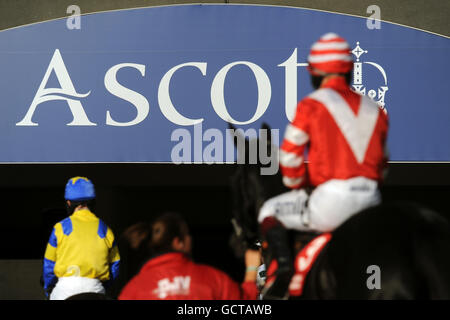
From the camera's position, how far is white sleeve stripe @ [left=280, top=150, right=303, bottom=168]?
3.59 metres

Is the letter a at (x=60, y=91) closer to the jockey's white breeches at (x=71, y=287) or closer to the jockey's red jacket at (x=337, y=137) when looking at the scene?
the jockey's white breeches at (x=71, y=287)

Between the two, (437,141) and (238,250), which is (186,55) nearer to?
(437,141)

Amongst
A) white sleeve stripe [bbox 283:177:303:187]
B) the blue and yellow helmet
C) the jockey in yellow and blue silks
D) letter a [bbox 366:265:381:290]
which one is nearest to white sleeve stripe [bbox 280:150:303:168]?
white sleeve stripe [bbox 283:177:303:187]

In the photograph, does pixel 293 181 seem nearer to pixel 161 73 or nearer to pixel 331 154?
pixel 331 154

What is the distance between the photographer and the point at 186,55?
25.4 ft

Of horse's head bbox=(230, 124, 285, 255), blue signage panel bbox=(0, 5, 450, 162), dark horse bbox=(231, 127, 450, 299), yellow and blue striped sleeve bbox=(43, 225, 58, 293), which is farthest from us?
blue signage panel bbox=(0, 5, 450, 162)

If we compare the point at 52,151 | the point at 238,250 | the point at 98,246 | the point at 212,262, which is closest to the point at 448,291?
the point at 238,250

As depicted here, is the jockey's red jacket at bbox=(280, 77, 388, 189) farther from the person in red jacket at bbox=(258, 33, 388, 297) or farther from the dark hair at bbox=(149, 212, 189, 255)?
the dark hair at bbox=(149, 212, 189, 255)

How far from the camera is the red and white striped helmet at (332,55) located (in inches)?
145

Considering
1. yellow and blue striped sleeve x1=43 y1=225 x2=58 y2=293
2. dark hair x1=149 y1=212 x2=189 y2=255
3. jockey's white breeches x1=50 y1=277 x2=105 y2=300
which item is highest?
dark hair x1=149 y1=212 x2=189 y2=255

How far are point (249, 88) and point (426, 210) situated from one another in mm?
4713

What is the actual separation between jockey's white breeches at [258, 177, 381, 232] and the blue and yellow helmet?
2.51 meters

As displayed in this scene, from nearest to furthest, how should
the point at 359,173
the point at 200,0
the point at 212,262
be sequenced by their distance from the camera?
the point at 359,173
the point at 200,0
the point at 212,262

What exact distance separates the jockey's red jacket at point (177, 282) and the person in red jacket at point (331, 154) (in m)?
0.38
